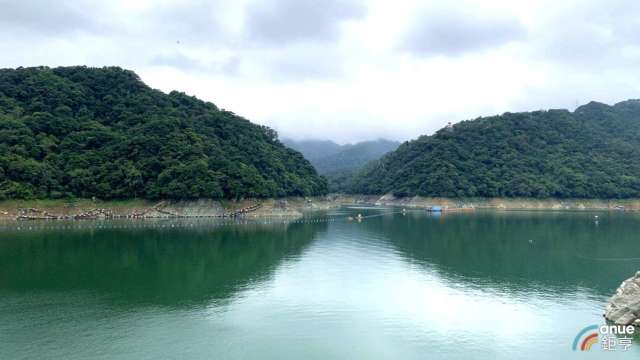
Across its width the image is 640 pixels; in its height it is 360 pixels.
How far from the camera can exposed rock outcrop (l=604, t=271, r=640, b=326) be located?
3300 centimetres

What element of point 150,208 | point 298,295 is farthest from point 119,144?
point 298,295

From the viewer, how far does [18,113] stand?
119562 mm

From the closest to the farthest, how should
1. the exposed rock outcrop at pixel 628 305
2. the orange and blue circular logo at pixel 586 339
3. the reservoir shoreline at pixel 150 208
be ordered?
the orange and blue circular logo at pixel 586 339 < the exposed rock outcrop at pixel 628 305 < the reservoir shoreline at pixel 150 208

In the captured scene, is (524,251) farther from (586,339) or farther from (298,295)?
(298,295)

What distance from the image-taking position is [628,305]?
33469 mm

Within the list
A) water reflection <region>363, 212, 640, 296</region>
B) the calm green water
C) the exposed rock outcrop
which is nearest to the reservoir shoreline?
the calm green water

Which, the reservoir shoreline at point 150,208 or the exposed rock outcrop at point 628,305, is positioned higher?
the reservoir shoreline at point 150,208

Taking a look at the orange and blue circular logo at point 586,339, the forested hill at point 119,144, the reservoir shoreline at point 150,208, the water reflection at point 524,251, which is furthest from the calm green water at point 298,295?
the forested hill at point 119,144

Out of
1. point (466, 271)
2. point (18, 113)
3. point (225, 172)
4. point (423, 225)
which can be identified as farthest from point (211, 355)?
point (18, 113)

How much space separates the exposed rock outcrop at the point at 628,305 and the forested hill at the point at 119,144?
3546 inches

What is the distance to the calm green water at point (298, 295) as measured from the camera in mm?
29242

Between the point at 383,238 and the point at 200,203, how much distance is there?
4791cm

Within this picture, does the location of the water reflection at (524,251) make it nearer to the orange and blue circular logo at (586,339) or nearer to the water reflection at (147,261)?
the orange and blue circular logo at (586,339)

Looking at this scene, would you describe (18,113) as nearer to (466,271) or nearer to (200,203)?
(200,203)
